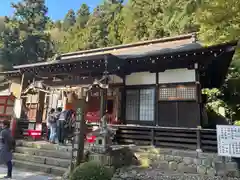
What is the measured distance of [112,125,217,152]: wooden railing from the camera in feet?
25.1

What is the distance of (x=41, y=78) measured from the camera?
1254 centimetres

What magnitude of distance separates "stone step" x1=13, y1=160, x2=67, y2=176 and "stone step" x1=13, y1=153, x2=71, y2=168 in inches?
7.1

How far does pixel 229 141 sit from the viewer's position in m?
6.58

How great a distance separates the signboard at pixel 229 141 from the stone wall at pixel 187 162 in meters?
0.37

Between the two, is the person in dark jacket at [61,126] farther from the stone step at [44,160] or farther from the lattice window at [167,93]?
the lattice window at [167,93]

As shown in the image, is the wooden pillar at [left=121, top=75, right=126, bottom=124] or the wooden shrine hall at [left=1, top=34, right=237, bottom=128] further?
the wooden pillar at [left=121, top=75, right=126, bottom=124]

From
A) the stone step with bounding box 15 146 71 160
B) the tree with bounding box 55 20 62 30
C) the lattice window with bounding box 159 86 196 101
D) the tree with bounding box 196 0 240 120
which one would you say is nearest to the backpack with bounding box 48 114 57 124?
the stone step with bounding box 15 146 71 160

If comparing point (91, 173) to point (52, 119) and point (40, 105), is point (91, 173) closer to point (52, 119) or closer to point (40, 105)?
point (52, 119)

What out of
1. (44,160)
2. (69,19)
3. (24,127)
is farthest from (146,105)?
(69,19)

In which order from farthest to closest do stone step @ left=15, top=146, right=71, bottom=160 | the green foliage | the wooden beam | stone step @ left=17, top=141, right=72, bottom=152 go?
the green foliage
the wooden beam
stone step @ left=17, top=141, right=72, bottom=152
stone step @ left=15, top=146, right=71, bottom=160

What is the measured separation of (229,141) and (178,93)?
3.12m

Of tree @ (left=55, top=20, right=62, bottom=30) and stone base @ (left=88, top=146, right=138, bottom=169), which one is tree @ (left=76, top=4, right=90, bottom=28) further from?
stone base @ (left=88, top=146, right=138, bottom=169)

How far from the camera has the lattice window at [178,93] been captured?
8.99 meters

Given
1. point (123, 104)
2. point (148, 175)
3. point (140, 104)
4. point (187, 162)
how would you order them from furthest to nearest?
point (123, 104)
point (140, 104)
point (187, 162)
point (148, 175)
